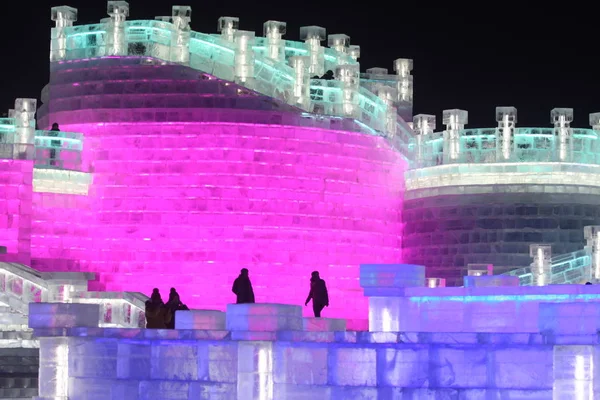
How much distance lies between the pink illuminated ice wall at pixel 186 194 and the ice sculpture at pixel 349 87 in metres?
1.06

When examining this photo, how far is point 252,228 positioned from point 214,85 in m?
3.49

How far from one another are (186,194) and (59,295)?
723 centimetres

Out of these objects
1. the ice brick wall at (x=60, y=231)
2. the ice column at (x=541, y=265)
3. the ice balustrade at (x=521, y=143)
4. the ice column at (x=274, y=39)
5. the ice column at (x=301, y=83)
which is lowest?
the ice column at (x=541, y=265)

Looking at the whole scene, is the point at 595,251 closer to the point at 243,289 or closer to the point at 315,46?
the point at 243,289

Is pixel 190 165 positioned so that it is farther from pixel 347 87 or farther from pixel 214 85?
pixel 347 87

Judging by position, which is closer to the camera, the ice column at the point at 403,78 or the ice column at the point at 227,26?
the ice column at the point at 227,26

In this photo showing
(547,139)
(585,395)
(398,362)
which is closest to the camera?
(585,395)

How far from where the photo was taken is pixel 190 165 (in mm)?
35562

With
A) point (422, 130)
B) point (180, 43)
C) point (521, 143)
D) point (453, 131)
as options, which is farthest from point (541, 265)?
point (180, 43)

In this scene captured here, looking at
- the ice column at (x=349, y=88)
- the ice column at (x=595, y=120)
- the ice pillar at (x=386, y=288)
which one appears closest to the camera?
the ice pillar at (x=386, y=288)

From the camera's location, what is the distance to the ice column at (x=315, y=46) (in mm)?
42250

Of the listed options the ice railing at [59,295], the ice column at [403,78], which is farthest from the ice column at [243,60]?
the ice column at [403,78]

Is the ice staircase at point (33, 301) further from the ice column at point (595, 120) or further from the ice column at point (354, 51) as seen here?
the ice column at point (354, 51)

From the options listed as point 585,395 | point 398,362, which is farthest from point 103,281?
point 585,395
